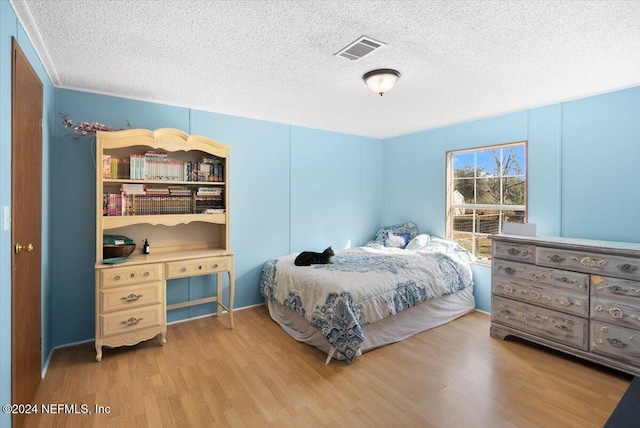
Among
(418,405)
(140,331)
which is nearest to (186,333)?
(140,331)

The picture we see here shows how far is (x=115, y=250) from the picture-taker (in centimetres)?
289

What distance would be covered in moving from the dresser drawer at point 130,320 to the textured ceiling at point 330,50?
81.4 inches

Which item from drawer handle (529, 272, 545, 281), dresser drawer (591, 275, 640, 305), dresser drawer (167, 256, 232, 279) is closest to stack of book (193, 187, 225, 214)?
dresser drawer (167, 256, 232, 279)

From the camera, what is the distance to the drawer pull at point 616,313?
249cm

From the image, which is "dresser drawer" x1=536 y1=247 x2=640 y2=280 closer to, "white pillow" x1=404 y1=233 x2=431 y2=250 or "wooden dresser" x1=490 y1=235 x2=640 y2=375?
"wooden dresser" x1=490 y1=235 x2=640 y2=375

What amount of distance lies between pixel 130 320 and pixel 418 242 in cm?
350

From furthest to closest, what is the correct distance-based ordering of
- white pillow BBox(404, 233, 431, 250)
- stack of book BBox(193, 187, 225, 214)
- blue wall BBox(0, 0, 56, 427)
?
white pillow BBox(404, 233, 431, 250) < stack of book BBox(193, 187, 225, 214) < blue wall BBox(0, 0, 56, 427)

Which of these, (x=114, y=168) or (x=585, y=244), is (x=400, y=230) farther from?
(x=114, y=168)

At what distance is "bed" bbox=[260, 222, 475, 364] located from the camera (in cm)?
272

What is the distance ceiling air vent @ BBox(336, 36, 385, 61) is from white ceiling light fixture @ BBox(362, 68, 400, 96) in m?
0.29

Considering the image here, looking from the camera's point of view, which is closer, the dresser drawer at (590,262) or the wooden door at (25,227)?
the wooden door at (25,227)

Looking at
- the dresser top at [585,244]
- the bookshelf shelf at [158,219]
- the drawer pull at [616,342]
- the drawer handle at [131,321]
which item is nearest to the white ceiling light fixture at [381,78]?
the dresser top at [585,244]

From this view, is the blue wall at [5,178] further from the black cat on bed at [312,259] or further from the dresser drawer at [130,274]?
the black cat on bed at [312,259]

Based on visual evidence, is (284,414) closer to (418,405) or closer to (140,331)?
(418,405)
